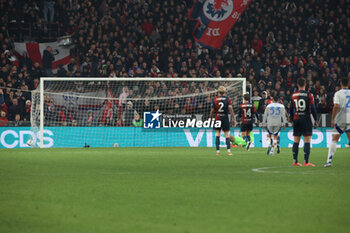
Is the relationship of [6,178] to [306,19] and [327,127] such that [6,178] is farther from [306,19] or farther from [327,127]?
[306,19]

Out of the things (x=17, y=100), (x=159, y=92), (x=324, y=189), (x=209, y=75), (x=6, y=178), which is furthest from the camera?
(x=209, y=75)

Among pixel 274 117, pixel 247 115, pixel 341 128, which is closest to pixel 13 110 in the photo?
pixel 247 115

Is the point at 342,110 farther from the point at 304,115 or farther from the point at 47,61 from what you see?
the point at 47,61

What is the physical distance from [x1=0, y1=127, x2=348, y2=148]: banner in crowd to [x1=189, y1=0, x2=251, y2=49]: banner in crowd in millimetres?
5225

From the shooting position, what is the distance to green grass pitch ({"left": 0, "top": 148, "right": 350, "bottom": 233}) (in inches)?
219

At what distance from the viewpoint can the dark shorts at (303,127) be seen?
12828 mm

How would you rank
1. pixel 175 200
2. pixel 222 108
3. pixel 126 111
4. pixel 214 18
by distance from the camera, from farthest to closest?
pixel 214 18 < pixel 126 111 < pixel 222 108 < pixel 175 200

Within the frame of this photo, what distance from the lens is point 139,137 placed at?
963 inches

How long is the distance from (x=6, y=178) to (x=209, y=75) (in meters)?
17.6

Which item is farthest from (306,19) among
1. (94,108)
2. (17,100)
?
(17,100)

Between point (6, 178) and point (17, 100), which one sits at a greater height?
point (17, 100)

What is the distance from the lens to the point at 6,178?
1021 centimetres

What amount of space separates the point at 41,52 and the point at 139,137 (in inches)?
279

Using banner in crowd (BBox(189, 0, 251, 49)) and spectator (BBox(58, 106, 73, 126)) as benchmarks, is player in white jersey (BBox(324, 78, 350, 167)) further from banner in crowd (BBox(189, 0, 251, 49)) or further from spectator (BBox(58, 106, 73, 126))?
banner in crowd (BBox(189, 0, 251, 49))
